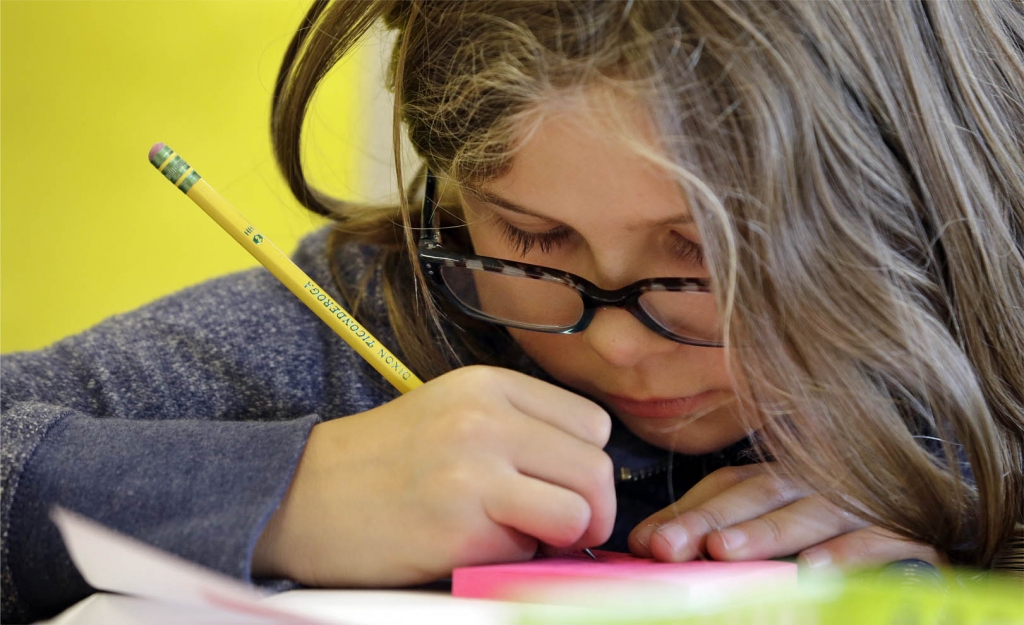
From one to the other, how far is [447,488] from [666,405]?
221mm

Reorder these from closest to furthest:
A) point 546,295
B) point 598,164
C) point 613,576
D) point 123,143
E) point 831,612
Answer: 1. point 831,612
2. point 613,576
3. point 598,164
4. point 546,295
5. point 123,143

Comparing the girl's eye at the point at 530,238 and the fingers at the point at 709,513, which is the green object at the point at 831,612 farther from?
the girl's eye at the point at 530,238

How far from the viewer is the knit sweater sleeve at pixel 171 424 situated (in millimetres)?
445

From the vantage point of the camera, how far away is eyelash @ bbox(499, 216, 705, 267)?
52 cm

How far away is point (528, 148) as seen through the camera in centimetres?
51

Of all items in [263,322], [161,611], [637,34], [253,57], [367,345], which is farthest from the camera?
[253,57]

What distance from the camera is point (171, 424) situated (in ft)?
1.64

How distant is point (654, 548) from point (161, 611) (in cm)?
25

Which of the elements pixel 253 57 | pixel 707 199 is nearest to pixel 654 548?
pixel 707 199

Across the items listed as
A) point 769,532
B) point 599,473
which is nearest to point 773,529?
point 769,532

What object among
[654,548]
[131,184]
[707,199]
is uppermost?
[131,184]

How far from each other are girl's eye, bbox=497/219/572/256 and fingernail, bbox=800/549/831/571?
231 millimetres

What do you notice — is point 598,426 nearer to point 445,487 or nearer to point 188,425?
point 445,487

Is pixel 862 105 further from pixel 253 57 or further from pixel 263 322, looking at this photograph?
pixel 253 57
